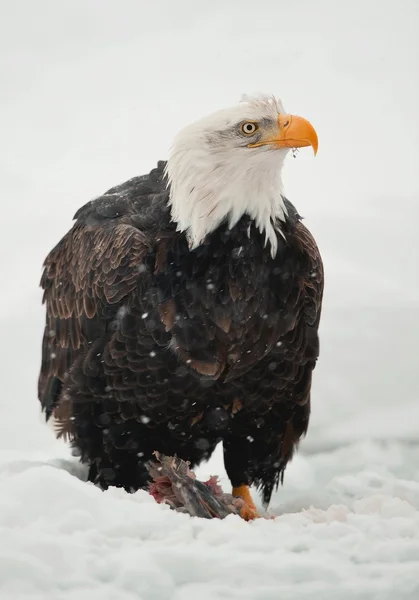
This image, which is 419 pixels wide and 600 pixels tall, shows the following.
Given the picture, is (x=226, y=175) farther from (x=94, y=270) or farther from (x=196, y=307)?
(x=94, y=270)

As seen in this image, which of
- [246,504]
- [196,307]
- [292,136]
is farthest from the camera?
[246,504]

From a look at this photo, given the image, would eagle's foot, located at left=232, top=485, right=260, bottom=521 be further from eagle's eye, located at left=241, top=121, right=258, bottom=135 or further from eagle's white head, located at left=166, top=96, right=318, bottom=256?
eagle's eye, located at left=241, top=121, right=258, bottom=135

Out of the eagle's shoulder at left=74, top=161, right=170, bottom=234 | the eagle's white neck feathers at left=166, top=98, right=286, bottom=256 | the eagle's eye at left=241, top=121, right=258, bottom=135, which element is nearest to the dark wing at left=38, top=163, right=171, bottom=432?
the eagle's shoulder at left=74, top=161, right=170, bottom=234

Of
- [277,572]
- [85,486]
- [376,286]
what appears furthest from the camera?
[376,286]

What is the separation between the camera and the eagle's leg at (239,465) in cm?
Answer: 561

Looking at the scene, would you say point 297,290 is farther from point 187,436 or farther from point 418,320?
point 418,320

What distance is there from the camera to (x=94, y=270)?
5156mm

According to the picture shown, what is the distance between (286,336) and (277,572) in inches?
78.2

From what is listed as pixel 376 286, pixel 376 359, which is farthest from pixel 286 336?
pixel 376 286

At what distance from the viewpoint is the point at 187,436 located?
5309 millimetres

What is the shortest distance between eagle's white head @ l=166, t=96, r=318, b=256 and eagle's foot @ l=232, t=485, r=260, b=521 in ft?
5.40

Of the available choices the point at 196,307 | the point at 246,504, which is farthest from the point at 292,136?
the point at 246,504

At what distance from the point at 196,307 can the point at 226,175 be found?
729mm

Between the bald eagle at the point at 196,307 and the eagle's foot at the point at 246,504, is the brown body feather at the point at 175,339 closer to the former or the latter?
the bald eagle at the point at 196,307
